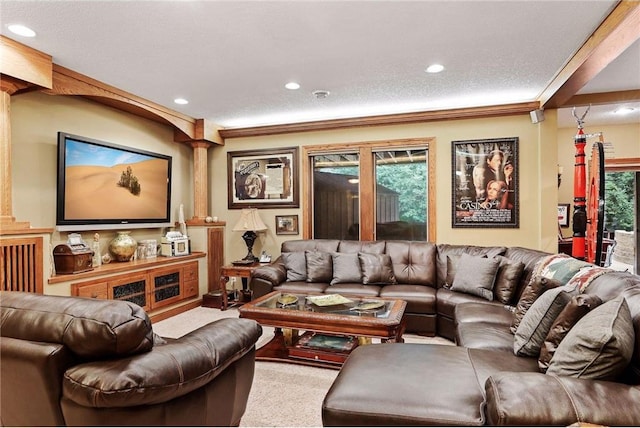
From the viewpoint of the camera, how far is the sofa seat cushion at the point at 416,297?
3.61 meters

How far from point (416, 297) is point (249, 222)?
253 centimetres

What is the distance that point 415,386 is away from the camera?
154 cm

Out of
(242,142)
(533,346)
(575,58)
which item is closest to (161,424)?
(533,346)

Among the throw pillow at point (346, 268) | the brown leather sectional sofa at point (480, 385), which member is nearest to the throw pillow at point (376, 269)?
the throw pillow at point (346, 268)

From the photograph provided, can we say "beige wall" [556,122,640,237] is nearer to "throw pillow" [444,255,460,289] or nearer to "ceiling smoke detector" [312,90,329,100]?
"throw pillow" [444,255,460,289]

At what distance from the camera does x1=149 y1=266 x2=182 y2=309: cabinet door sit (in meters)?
4.26

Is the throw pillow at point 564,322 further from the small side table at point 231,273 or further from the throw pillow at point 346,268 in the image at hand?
the small side table at point 231,273

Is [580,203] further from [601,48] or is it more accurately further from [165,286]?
[165,286]

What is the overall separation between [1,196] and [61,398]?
2382mm

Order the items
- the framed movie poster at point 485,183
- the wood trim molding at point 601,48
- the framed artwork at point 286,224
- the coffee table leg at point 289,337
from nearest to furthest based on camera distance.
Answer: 1. the wood trim molding at point 601,48
2. the coffee table leg at point 289,337
3. the framed movie poster at point 485,183
4. the framed artwork at point 286,224

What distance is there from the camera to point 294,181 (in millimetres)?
5289

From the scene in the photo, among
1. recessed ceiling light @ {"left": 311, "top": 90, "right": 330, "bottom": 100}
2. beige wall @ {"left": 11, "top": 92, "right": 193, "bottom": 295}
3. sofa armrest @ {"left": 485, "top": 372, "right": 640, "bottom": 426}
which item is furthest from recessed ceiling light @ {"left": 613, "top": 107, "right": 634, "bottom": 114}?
beige wall @ {"left": 11, "top": 92, "right": 193, "bottom": 295}

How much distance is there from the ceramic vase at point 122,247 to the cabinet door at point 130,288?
1.13ft

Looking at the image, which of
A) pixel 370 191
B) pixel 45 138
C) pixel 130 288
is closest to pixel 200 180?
pixel 130 288
